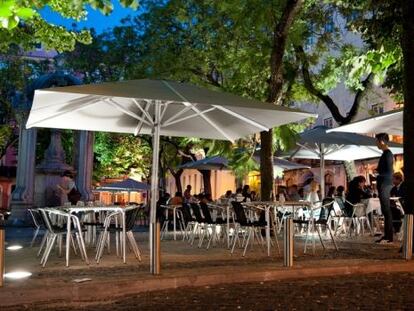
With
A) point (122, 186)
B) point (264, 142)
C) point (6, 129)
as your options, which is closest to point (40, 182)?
point (122, 186)

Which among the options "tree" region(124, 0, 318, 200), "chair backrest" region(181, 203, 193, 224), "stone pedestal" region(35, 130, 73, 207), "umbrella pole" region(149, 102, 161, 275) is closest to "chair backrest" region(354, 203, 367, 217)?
"chair backrest" region(181, 203, 193, 224)

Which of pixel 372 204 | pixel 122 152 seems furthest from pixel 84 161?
pixel 122 152

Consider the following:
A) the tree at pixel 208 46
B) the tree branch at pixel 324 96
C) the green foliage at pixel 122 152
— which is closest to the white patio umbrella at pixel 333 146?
the tree at pixel 208 46

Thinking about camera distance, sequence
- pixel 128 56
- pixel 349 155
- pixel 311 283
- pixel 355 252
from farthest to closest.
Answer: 1. pixel 128 56
2. pixel 349 155
3. pixel 355 252
4. pixel 311 283

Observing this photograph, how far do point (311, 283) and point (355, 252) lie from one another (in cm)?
324

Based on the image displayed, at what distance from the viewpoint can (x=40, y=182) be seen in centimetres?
2091

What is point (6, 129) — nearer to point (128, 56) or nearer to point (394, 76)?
point (128, 56)

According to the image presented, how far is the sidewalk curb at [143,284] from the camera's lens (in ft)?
21.4

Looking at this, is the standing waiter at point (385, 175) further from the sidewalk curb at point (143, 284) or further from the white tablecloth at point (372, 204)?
the sidewalk curb at point (143, 284)

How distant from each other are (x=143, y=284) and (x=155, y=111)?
374cm

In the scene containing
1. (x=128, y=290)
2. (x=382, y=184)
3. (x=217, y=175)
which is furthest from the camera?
(x=217, y=175)

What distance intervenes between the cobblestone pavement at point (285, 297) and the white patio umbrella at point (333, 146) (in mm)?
7242

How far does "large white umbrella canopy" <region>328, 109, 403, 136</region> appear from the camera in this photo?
1191 cm

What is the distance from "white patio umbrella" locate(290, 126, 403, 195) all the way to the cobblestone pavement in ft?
23.8
